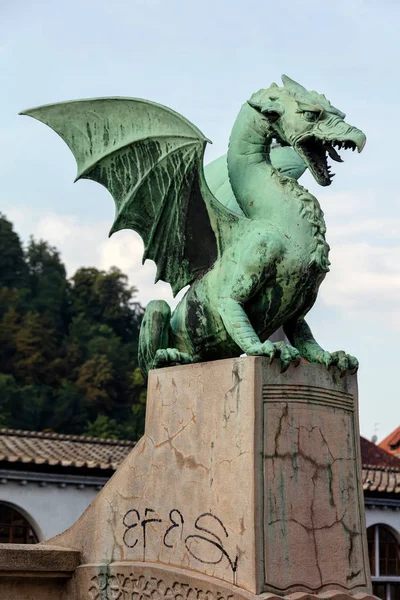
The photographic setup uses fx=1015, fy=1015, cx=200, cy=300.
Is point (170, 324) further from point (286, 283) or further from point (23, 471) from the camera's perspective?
point (23, 471)

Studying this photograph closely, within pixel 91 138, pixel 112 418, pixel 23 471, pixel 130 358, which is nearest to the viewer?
pixel 91 138

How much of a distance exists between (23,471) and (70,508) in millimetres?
1071

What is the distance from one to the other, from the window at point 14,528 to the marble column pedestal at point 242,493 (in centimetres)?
1233

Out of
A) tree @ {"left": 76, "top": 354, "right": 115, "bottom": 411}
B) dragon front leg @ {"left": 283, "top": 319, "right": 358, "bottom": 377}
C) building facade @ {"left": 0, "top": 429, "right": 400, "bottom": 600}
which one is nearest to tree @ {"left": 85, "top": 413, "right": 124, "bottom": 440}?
tree @ {"left": 76, "top": 354, "right": 115, "bottom": 411}

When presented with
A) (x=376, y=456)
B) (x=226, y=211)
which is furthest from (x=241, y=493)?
(x=376, y=456)

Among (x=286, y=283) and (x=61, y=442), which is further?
(x=61, y=442)

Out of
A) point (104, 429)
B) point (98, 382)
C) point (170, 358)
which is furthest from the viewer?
point (98, 382)

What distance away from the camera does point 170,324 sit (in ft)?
21.1

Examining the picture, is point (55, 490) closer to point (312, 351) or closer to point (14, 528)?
point (14, 528)

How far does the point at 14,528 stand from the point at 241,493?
1359cm

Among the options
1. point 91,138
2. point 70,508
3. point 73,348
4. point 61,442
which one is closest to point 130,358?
point 73,348

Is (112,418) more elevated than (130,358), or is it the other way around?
(130,358)

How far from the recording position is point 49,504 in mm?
17641

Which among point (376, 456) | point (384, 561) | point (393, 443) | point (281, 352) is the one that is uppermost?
point (393, 443)
